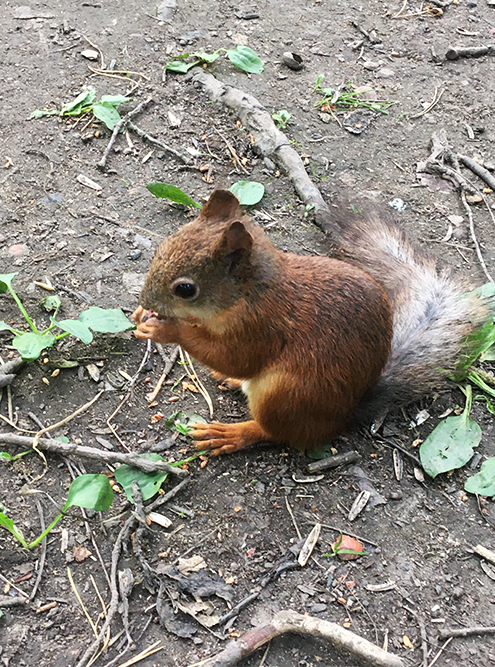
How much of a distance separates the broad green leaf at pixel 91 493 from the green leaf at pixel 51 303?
920 mm

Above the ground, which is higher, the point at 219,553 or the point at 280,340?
the point at 280,340

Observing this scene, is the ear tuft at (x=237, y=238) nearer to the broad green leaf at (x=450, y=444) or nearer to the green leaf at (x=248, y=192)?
the broad green leaf at (x=450, y=444)

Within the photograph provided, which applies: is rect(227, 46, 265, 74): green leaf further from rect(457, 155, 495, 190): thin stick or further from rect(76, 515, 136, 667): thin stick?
rect(76, 515, 136, 667): thin stick

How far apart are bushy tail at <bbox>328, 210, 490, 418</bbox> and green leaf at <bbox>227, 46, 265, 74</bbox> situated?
1465 millimetres

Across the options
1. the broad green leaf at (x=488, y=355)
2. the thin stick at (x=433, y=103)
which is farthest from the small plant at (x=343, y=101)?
the broad green leaf at (x=488, y=355)

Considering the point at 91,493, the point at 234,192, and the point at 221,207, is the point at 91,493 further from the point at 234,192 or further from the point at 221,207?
the point at 234,192

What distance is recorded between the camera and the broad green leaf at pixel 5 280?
2.50 metres

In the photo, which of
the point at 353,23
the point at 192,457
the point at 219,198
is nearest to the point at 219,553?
the point at 192,457

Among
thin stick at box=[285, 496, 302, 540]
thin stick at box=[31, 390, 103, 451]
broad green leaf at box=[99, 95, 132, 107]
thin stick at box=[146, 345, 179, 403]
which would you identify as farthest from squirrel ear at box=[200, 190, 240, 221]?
broad green leaf at box=[99, 95, 132, 107]

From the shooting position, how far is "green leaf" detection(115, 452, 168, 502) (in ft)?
6.95

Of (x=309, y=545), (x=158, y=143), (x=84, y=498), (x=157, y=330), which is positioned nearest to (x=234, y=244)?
(x=157, y=330)

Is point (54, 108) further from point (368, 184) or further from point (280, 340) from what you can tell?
point (280, 340)

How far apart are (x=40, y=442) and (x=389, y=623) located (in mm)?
1237

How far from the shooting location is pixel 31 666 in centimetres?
173
